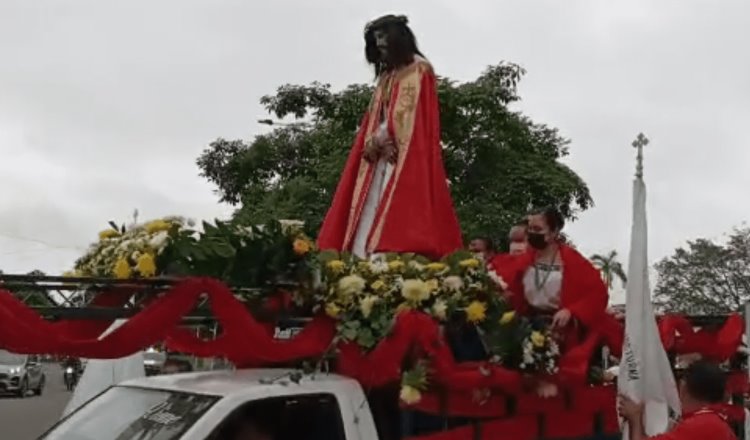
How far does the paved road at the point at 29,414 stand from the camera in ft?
54.9

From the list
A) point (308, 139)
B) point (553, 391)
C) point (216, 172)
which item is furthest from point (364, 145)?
point (216, 172)

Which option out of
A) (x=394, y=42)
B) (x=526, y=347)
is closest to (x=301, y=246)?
(x=526, y=347)

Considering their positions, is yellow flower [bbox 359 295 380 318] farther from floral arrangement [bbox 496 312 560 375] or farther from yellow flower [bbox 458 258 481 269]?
floral arrangement [bbox 496 312 560 375]

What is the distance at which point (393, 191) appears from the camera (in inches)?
249

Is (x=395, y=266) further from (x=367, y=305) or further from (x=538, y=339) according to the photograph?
(x=538, y=339)

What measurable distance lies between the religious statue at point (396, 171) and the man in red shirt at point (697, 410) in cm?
165

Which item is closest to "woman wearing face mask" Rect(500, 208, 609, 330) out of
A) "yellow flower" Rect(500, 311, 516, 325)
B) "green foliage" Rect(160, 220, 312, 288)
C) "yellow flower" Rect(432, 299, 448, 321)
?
"yellow flower" Rect(500, 311, 516, 325)

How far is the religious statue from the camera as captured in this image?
6.22m

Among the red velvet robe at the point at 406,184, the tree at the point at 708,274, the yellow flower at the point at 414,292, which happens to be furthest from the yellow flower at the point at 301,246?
the tree at the point at 708,274

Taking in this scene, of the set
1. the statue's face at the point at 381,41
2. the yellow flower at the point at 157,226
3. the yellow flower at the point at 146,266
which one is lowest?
the yellow flower at the point at 146,266

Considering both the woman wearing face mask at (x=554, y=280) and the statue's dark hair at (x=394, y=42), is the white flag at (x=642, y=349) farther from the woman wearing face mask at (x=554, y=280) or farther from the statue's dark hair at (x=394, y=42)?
the statue's dark hair at (x=394, y=42)

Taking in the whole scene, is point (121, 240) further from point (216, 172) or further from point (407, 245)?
point (216, 172)

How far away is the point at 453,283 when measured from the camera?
16.9 feet

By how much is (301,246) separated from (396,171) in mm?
1603
